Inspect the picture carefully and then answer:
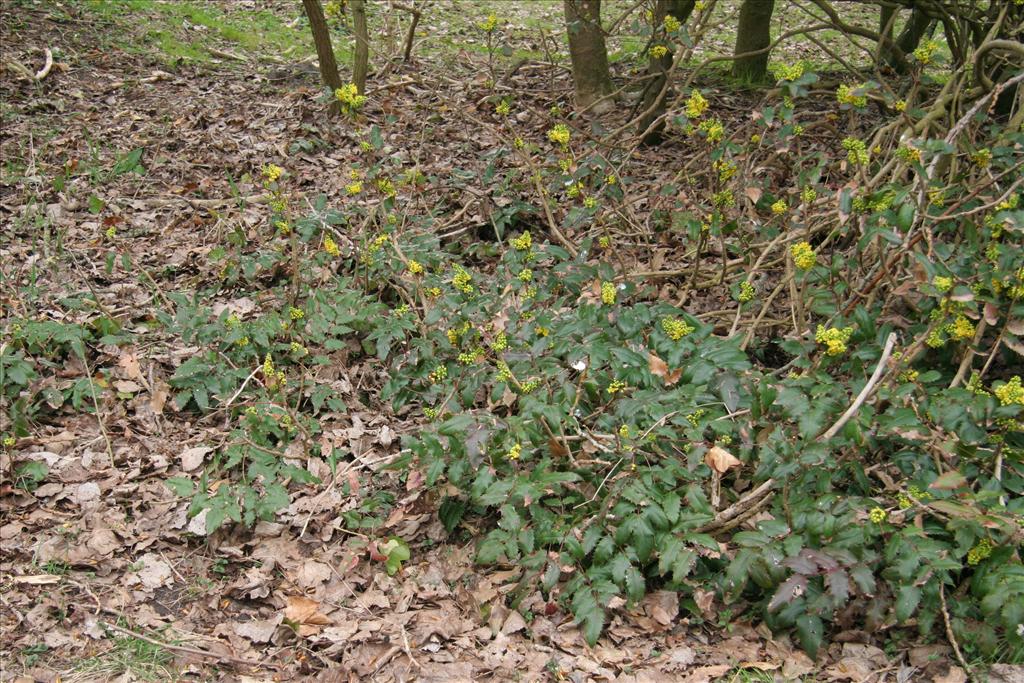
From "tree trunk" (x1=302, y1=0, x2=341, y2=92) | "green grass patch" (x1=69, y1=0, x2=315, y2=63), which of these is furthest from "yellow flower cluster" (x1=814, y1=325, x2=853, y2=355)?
"green grass patch" (x1=69, y1=0, x2=315, y2=63)

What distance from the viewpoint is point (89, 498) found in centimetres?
348

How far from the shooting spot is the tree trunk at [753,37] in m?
6.34

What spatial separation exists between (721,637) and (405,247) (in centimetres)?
251

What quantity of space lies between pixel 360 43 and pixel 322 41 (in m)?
0.30

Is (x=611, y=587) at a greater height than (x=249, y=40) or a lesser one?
lesser

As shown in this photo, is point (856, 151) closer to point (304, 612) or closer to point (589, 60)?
point (304, 612)

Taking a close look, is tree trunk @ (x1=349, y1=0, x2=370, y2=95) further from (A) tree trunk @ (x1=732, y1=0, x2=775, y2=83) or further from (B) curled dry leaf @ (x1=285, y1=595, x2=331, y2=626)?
(B) curled dry leaf @ (x1=285, y1=595, x2=331, y2=626)

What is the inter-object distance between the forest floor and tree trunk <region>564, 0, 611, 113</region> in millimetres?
409

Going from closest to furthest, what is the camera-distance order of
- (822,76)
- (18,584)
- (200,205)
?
(18,584) → (200,205) → (822,76)

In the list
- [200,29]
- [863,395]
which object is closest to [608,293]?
A: [863,395]

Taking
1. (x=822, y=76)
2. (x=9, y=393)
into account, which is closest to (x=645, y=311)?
(x=9, y=393)

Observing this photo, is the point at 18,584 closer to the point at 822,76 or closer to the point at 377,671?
the point at 377,671

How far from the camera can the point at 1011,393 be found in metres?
2.64

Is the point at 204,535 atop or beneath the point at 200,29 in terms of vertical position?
beneath
